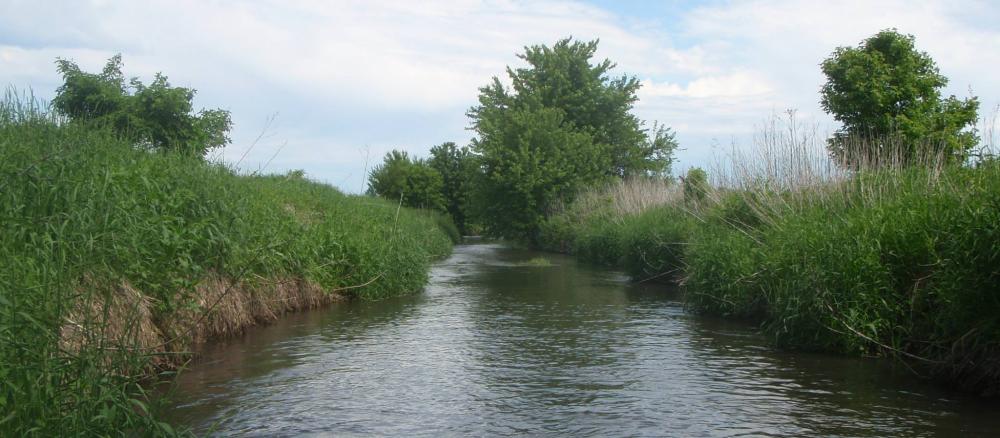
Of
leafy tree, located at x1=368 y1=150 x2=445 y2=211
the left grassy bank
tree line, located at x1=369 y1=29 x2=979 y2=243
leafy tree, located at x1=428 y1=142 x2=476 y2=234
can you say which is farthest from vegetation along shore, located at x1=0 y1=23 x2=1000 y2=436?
leafy tree, located at x1=428 y1=142 x2=476 y2=234

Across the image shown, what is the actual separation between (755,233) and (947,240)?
6.39m

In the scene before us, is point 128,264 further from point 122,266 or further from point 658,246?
point 658,246

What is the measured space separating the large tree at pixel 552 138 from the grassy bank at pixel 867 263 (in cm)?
2514

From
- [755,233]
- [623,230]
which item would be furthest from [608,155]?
[755,233]

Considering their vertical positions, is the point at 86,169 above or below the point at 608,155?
below

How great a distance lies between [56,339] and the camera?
5.22 meters

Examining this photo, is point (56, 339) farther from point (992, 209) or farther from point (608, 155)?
point (608, 155)

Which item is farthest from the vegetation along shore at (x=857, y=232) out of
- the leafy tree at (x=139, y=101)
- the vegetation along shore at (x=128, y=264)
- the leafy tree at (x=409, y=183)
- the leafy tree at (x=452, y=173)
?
the leafy tree at (x=452, y=173)

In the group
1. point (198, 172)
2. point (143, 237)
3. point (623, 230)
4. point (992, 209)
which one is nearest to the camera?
point (992, 209)

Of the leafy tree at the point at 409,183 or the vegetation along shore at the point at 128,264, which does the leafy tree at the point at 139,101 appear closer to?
the vegetation along shore at the point at 128,264

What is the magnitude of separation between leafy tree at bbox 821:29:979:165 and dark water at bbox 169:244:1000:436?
12.2 m

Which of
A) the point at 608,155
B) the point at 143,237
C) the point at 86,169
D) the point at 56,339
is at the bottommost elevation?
the point at 56,339

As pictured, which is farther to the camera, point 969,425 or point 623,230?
point 623,230

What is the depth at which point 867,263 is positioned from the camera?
9.66 metres
